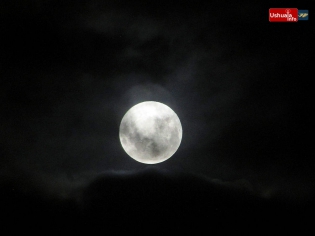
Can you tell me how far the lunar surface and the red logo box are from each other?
10.8 metres

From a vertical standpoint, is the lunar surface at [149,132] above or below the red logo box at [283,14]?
below

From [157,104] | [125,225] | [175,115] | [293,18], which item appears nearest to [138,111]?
[157,104]

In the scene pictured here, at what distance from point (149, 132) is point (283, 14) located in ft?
45.1

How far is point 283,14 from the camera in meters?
19.1

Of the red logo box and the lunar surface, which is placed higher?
the red logo box

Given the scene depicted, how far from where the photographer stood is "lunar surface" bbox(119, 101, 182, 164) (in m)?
18.5

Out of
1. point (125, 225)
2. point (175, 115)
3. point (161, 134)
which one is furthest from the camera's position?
point (125, 225)

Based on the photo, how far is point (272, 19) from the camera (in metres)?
19.1

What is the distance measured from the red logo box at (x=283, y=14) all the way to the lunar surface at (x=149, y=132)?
427 inches

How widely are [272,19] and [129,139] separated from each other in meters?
14.4

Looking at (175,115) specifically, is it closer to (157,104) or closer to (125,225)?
(157,104)

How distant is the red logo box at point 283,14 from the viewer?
753 inches

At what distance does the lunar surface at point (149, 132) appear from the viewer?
18484mm

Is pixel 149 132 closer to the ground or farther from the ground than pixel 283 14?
closer to the ground
